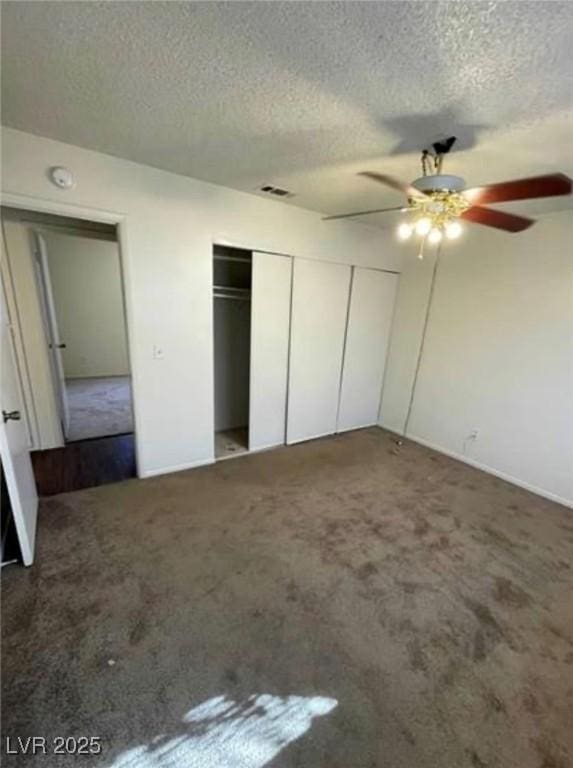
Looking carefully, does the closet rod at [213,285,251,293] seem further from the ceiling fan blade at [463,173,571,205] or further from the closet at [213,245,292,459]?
the ceiling fan blade at [463,173,571,205]

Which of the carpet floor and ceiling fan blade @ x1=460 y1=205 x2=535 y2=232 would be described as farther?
the carpet floor

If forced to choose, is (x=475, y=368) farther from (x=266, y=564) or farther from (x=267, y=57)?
(x=267, y=57)

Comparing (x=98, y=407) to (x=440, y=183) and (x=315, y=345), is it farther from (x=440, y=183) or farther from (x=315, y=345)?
(x=440, y=183)

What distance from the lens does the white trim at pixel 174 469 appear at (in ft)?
10.1

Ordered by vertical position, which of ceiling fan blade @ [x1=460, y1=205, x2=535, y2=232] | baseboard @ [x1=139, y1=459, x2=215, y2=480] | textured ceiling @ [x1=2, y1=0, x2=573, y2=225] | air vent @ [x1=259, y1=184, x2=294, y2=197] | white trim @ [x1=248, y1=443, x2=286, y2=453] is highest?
textured ceiling @ [x1=2, y1=0, x2=573, y2=225]

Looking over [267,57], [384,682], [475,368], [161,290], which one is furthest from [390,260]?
[384,682]

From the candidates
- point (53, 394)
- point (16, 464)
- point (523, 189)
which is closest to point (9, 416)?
point (16, 464)

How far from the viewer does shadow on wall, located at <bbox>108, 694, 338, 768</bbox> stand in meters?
1.23

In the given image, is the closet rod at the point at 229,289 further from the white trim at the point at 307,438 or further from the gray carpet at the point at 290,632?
the gray carpet at the point at 290,632

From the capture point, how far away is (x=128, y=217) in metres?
2.56

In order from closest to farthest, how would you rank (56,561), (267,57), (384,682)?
(267,57), (384,682), (56,561)

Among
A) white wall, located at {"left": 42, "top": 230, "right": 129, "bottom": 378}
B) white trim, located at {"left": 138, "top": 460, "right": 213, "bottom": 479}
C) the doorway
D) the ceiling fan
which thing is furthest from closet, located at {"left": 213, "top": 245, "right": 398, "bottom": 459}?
white wall, located at {"left": 42, "top": 230, "right": 129, "bottom": 378}

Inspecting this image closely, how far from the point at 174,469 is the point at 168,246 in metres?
1.90

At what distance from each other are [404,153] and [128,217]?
1910 mm
